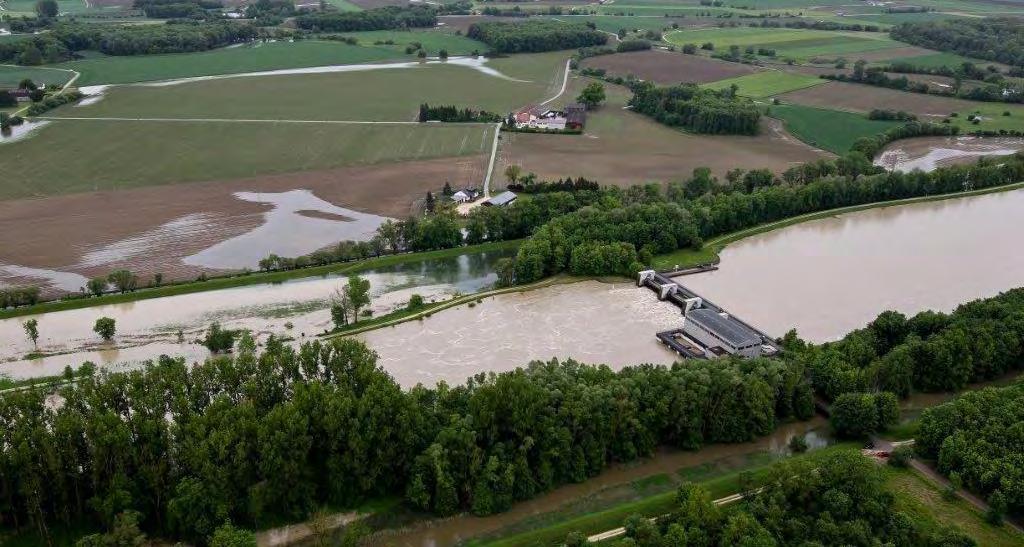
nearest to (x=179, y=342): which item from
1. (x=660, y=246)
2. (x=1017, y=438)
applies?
(x=660, y=246)

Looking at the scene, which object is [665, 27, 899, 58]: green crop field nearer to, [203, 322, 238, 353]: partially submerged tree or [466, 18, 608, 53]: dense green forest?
[466, 18, 608, 53]: dense green forest

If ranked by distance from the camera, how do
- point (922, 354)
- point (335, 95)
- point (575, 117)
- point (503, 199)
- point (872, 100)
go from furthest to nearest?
point (872, 100)
point (335, 95)
point (575, 117)
point (503, 199)
point (922, 354)

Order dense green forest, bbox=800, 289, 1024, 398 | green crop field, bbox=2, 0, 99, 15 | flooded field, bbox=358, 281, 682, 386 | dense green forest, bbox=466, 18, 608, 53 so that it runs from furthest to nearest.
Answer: green crop field, bbox=2, 0, 99, 15, dense green forest, bbox=466, 18, 608, 53, flooded field, bbox=358, 281, 682, 386, dense green forest, bbox=800, 289, 1024, 398

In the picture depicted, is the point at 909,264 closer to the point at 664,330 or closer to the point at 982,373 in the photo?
the point at 982,373

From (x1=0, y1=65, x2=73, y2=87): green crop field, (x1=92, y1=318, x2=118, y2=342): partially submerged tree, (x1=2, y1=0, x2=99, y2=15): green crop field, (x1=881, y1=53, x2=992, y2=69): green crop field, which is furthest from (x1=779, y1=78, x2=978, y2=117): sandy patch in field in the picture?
(x1=2, y1=0, x2=99, y2=15): green crop field

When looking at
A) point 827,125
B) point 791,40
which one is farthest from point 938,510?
point 791,40

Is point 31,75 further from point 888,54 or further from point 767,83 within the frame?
point 888,54
